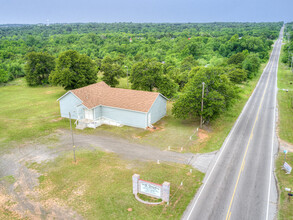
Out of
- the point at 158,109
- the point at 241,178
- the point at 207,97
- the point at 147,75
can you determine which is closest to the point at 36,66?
the point at 147,75

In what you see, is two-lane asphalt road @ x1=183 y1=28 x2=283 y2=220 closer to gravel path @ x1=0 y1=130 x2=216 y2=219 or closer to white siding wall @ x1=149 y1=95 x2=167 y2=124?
gravel path @ x1=0 y1=130 x2=216 y2=219

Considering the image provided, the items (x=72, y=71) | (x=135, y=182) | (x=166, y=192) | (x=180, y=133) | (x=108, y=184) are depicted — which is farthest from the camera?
Answer: (x=72, y=71)

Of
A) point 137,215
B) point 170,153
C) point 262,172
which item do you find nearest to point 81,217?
point 137,215

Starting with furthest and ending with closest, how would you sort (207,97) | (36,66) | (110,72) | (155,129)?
(36,66) → (110,72) → (155,129) → (207,97)

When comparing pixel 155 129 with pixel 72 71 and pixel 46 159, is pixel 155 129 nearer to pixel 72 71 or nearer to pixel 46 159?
pixel 46 159

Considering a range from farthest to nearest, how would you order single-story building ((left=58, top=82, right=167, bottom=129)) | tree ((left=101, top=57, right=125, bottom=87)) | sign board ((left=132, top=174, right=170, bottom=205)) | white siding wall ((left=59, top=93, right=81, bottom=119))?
1. tree ((left=101, top=57, right=125, bottom=87))
2. white siding wall ((left=59, top=93, right=81, bottom=119))
3. single-story building ((left=58, top=82, right=167, bottom=129))
4. sign board ((left=132, top=174, right=170, bottom=205))

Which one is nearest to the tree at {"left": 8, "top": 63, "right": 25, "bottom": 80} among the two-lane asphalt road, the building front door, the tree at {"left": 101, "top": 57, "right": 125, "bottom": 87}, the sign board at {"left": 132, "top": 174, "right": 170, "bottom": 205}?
the tree at {"left": 101, "top": 57, "right": 125, "bottom": 87}
